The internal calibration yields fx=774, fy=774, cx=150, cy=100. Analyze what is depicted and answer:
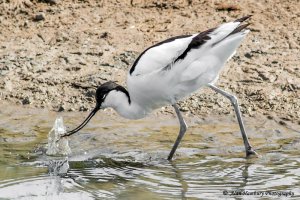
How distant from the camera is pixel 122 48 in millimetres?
8359

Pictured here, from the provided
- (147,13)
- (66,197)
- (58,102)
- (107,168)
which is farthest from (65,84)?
(66,197)

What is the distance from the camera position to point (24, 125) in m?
7.21

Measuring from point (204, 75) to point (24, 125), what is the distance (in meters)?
1.94

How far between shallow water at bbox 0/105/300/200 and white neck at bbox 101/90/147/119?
0.33 meters

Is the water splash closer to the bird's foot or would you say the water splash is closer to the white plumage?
the white plumage

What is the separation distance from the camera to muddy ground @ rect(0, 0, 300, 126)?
7.61m

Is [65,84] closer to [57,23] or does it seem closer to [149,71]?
[57,23]

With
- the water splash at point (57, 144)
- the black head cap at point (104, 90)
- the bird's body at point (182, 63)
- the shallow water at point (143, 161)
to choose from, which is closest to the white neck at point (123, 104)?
the black head cap at point (104, 90)

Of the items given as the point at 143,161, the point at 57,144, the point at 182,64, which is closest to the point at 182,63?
the point at 182,64

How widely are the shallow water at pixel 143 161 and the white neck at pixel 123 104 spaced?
0.33 m

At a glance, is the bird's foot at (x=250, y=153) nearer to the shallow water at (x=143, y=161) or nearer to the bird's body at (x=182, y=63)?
the shallow water at (x=143, y=161)

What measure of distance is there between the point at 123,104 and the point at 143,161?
0.51m

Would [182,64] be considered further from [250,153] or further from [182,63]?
[250,153]

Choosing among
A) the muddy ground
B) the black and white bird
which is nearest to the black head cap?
the black and white bird
